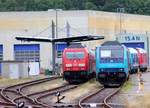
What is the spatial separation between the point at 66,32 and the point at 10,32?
8710 mm

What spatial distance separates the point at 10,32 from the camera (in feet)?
302

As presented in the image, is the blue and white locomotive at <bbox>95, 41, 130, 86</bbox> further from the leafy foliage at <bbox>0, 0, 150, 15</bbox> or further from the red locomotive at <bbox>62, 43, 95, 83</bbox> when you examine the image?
the leafy foliage at <bbox>0, 0, 150, 15</bbox>

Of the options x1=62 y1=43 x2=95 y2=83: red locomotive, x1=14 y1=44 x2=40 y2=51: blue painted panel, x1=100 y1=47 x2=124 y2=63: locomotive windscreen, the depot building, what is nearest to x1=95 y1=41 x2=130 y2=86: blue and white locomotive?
x1=100 y1=47 x2=124 y2=63: locomotive windscreen

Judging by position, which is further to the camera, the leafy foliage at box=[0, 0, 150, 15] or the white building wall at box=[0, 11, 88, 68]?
the leafy foliage at box=[0, 0, 150, 15]

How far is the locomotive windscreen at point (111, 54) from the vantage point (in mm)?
39344

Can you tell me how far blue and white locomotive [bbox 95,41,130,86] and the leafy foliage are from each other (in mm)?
103095

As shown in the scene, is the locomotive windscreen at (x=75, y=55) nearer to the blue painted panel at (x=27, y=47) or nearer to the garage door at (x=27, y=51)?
the garage door at (x=27, y=51)

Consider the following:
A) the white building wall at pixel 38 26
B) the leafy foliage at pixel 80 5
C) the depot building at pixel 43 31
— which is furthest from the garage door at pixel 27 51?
the leafy foliage at pixel 80 5

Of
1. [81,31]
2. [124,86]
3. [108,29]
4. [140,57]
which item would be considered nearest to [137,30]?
[108,29]

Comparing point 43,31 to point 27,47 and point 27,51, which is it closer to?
point 27,47

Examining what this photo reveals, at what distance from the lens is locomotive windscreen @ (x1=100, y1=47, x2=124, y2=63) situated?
3934 centimetres

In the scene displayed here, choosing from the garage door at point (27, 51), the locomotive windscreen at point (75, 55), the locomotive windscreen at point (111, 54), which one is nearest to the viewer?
the locomotive windscreen at point (111, 54)

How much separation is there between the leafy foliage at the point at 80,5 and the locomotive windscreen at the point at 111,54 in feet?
338

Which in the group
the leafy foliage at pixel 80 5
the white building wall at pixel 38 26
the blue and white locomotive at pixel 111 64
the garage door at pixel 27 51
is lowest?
the blue and white locomotive at pixel 111 64
